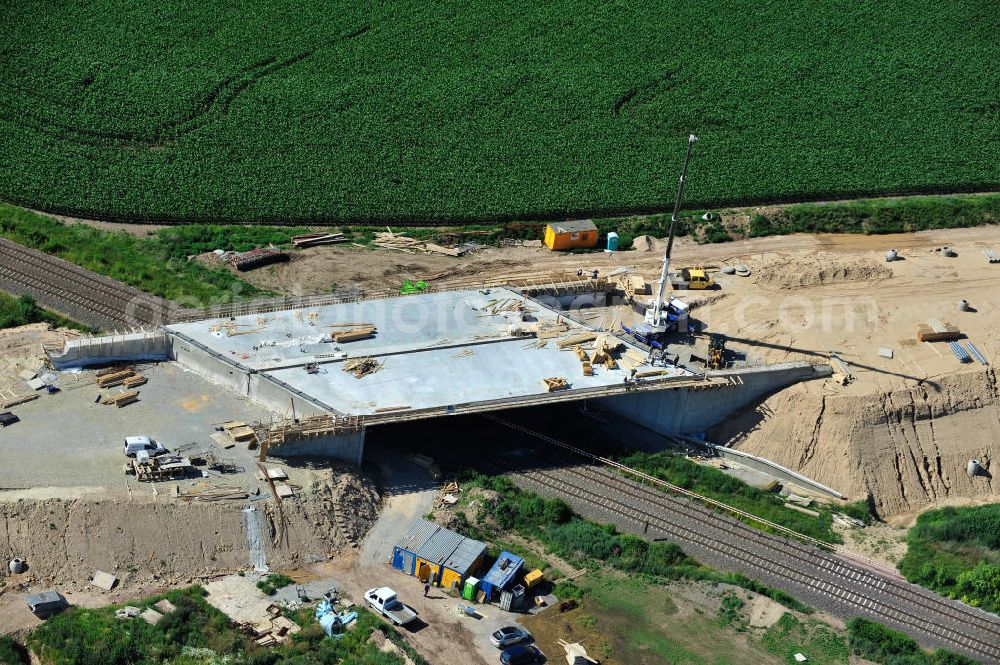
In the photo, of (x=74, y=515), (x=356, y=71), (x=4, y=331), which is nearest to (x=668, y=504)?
(x=74, y=515)

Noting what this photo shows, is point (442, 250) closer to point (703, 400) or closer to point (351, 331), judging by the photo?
point (351, 331)

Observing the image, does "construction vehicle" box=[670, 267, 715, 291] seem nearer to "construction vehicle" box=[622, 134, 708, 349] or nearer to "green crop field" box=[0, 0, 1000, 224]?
"construction vehicle" box=[622, 134, 708, 349]

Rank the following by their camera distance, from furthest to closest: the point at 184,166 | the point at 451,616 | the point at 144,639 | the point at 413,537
Answer: the point at 184,166 → the point at 413,537 → the point at 451,616 → the point at 144,639

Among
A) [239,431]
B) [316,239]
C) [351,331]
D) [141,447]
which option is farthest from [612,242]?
[141,447]

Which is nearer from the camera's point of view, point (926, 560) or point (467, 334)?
point (926, 560)

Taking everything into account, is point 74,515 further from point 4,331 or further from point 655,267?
point 655,267

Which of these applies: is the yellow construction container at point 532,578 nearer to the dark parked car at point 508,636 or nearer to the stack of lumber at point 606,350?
the dark parked car at point 508,636
